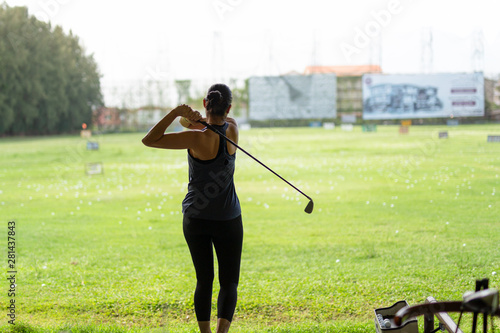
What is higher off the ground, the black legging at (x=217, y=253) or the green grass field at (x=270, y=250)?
the black legging at (x=217, y=253)

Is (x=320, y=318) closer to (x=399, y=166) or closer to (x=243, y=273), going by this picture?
(x=243, y=273)

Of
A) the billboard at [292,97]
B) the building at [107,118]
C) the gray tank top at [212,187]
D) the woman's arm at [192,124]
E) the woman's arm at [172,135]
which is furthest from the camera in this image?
the billboard at [292,97]

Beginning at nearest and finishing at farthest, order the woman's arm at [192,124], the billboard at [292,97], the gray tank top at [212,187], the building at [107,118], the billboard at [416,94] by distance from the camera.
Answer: the gray tank top at [212,187] → the woman's arm at [192,124] → the building at [107,118] → the billboard at [416,94] → the billboard at [292,97]

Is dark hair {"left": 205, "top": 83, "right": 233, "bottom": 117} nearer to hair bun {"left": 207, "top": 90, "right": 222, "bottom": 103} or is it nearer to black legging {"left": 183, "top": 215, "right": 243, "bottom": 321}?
hair bun {"left": 207, "top": 90, "right": 222, "bottom": 103}

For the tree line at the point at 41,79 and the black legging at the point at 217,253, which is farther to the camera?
the tree line at the point at 41,79

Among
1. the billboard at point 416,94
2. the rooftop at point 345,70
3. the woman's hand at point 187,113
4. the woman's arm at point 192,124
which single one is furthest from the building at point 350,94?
the woman's hand at point 187,113

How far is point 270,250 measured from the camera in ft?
20.1

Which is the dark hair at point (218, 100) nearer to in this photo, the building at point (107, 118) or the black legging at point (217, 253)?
the black legging at point (217, 253)

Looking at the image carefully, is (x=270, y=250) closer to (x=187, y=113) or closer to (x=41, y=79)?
(x=187, y=113)

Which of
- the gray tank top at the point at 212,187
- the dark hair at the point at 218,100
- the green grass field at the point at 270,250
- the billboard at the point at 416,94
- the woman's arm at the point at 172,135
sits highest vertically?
the billboard at the point at 416,94

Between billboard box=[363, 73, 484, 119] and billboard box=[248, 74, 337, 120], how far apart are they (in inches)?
203

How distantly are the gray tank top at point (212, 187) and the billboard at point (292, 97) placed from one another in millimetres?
65543

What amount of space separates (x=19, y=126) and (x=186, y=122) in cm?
4892

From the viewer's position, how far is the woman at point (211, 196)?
273cm
